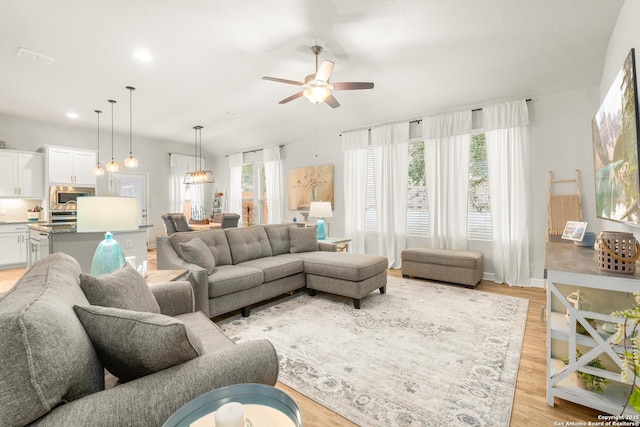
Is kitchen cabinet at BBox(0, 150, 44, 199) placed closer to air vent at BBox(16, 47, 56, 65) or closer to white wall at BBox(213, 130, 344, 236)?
air vent at BBox(16, 47, 56, 65)

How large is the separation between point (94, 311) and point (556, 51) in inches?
180

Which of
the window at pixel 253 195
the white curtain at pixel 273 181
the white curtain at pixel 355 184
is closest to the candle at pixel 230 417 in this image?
the white curtain at pixel 355 184

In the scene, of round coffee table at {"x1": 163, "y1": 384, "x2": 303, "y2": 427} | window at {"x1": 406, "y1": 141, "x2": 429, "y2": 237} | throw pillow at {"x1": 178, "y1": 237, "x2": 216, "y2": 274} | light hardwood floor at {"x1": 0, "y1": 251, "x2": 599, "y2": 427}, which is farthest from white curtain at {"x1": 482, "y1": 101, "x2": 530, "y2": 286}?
round coffee table at {"x1": 163, "y1": 384, "x2": 303, "y2": 427}

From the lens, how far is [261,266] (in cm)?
351

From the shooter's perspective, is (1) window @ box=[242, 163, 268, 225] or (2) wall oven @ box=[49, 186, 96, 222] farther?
(1) window @ box=[242, 163, 268, 225]

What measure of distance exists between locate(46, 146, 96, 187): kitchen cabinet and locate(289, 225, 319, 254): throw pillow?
506 centimetres

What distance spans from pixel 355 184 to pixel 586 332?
14.8 ft

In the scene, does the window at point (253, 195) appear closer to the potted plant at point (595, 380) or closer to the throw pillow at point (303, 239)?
the throw pillow at point (303, 239)

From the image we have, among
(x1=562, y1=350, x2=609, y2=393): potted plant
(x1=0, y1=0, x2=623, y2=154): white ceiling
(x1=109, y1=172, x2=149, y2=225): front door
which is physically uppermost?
(x1=0, y1=0, x2=623, y2=154): white ceiling

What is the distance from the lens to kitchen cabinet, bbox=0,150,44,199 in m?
5.57

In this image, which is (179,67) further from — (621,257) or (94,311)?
(621,257)

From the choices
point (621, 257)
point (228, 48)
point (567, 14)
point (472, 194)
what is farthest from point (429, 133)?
point (621, 257)

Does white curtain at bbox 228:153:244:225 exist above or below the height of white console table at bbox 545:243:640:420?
above

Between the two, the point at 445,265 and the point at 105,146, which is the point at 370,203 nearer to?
the point at 445,265
